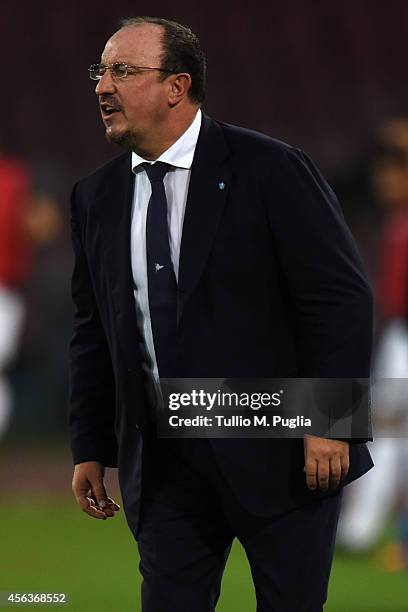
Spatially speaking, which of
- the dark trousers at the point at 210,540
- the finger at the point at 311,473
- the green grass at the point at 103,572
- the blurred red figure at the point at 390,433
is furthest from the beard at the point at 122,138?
the blurred red figure at the point at 390,433

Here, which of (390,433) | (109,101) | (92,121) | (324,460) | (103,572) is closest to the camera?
→ (324,460)

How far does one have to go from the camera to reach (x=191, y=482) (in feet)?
8.04

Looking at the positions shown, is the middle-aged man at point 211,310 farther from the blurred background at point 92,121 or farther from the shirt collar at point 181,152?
the blurred background at point 92,121

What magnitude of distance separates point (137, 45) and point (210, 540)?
0.92 m

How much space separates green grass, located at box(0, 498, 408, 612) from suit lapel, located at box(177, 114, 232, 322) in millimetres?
1763

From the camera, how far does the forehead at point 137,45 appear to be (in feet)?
7.90

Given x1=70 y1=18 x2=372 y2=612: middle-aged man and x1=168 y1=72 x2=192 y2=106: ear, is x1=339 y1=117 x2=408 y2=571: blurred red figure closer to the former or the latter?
x1=70 y1=18 x2=372 y2=612: middle-aged man

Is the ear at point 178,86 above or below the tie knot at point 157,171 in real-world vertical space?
above

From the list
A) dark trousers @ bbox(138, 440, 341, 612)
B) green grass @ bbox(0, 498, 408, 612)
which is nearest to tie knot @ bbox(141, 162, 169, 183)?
dark trousers @ bbox(138, 440, 341, 612)

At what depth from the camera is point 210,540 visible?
2.47 metres

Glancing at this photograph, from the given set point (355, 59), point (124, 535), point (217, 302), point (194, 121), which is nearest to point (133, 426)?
point (217, 302)

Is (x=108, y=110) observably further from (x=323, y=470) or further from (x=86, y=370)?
(x=323, y=470)

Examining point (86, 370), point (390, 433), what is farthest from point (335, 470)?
point (390, 433)

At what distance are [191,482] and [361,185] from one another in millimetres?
6095
